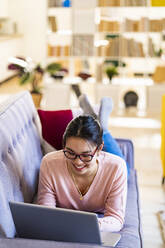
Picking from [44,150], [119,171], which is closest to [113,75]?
[44,150]

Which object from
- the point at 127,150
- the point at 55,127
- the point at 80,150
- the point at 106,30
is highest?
the point at 106,30

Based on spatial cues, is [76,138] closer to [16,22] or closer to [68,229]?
[68,229]

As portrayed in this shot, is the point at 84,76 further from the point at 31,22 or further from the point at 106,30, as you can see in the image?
the point at 31,22

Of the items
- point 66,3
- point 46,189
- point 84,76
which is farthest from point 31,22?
point 46,189

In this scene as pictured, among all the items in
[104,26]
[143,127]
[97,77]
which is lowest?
[143,127]

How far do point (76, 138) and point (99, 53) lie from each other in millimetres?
5020

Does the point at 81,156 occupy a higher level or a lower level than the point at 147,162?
higher

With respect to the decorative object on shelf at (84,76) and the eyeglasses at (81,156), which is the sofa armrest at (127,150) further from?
the decorative object on shelf at (84,76)

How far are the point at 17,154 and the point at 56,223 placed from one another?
651 millimetres

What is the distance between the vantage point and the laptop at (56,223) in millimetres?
1383

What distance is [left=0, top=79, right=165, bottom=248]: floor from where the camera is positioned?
2830 mm

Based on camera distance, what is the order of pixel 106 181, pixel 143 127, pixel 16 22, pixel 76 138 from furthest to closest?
pixel 16 22 → pixel 143 127 → pixel 106 181 → pixel 76 138

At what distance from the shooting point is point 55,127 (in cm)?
254

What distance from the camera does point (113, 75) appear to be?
654 cm
